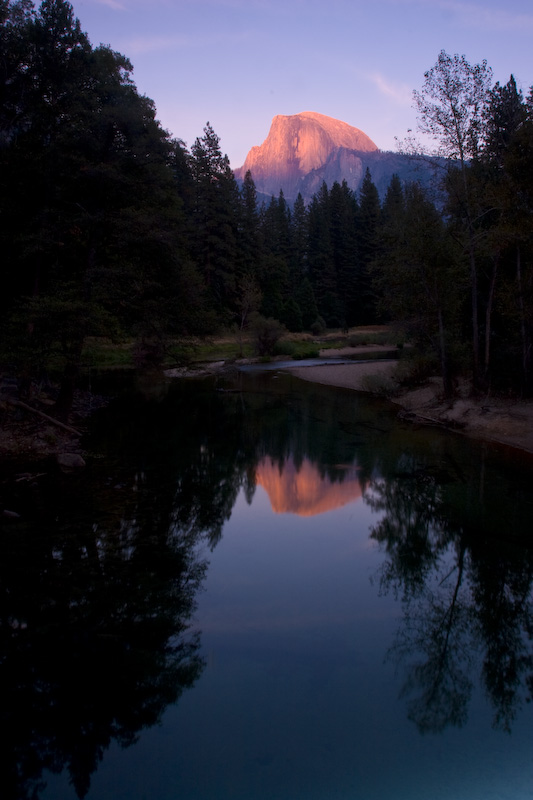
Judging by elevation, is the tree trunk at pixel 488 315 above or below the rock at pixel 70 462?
above

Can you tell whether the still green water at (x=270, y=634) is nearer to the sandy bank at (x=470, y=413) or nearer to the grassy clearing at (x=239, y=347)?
the sandy bank at (x=470, y=413)

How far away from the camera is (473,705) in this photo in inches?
252

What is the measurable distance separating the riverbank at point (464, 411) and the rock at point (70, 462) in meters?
12.5

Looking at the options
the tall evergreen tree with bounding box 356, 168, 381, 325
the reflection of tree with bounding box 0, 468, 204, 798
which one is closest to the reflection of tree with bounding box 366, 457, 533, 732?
the reflection of tree with bounding box 0, 468, 204, 798

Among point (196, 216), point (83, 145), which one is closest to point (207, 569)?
point (83, 145)

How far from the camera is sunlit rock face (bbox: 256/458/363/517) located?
525 inches

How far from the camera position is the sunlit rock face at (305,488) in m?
13.3

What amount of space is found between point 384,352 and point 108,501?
43.9 meters

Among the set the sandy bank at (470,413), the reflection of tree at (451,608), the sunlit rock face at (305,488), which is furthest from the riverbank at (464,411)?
the reflection of tree at (451,608)

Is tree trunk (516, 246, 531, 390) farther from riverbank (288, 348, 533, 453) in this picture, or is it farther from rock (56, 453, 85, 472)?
rock (56, 453, 85, 472)

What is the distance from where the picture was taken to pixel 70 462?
50.6 feet

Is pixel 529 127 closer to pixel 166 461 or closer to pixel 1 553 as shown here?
pixel 166 461

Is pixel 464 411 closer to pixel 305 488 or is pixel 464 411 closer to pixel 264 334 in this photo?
pixel 305 488

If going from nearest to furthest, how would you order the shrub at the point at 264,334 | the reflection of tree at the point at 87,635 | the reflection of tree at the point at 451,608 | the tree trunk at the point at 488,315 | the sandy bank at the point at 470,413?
1. the reflection of tree at the point at 87,635
2. the reflection of tree at the point at 451,608
3. the sandy bank at the point at 470,413
4. the tree trunk at the point at 488,315
5. the shrub at the point at 264,334
